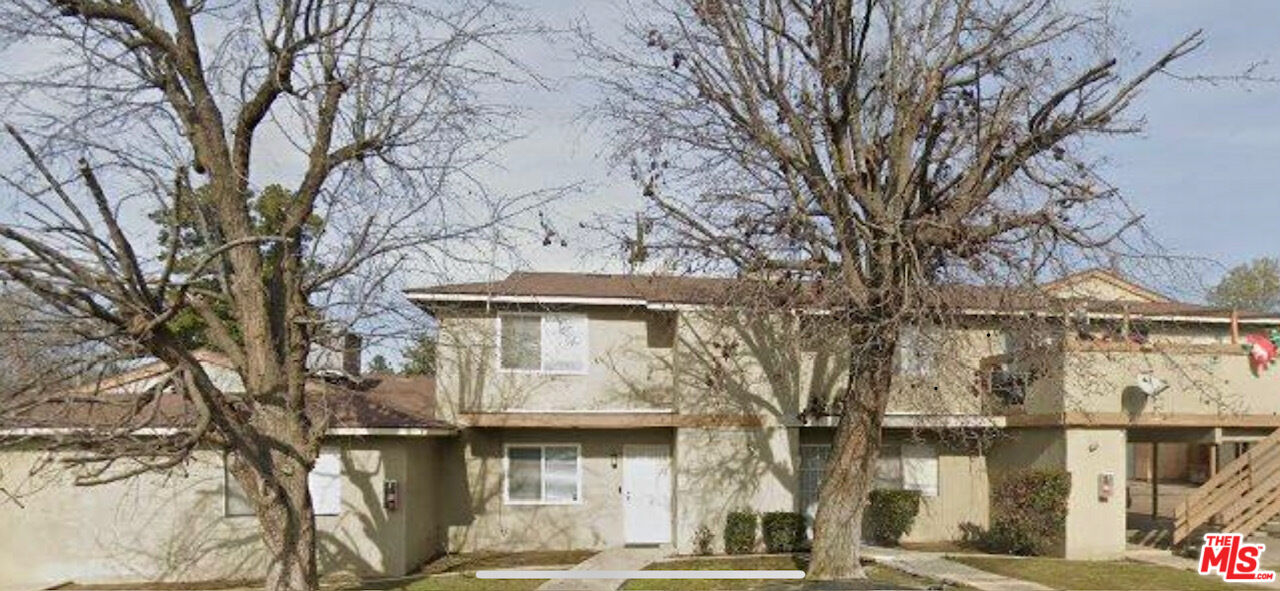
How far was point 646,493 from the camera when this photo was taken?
68.3 ft

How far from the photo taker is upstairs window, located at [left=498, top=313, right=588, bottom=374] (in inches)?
788

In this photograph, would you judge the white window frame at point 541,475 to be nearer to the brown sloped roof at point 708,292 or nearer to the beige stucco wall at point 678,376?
the beige stucco wall at point 678,376

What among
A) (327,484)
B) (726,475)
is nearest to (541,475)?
(726,475)

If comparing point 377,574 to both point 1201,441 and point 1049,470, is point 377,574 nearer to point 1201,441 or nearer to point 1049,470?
point 1049,470

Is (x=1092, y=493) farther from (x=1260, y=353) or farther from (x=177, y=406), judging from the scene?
(x=177, y=406)

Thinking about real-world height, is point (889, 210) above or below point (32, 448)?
above

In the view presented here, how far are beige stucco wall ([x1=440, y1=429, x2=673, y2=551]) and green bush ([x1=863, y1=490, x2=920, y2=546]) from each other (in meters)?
4.38

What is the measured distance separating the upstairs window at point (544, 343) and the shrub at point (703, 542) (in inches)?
152

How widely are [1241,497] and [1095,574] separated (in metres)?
3.99

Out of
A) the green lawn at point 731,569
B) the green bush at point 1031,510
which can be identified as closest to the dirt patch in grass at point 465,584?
the green lawn at point 731,569

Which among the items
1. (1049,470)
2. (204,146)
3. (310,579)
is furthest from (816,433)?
(204,146)

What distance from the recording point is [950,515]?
21234 millimetres

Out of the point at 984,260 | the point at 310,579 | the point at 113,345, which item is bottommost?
the point at 310,579

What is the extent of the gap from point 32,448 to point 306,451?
779 centimetres
